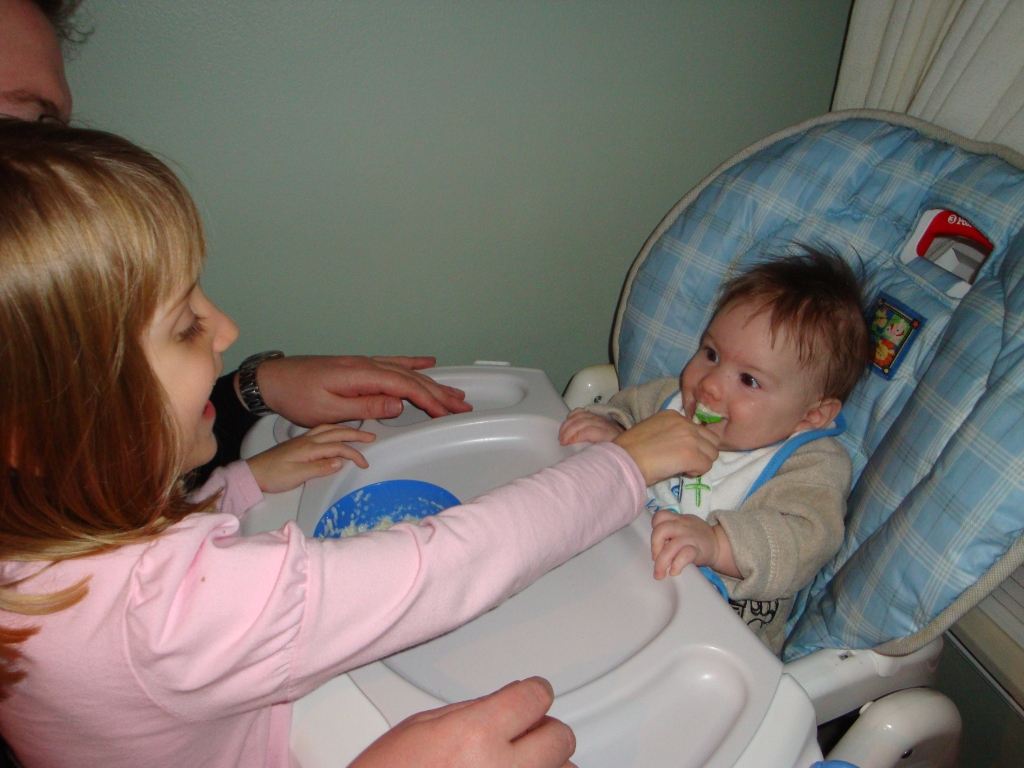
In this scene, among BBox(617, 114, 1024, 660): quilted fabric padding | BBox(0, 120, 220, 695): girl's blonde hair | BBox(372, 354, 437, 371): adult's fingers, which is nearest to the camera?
BBox(0, 120, 220, 695): girl's blonde hair

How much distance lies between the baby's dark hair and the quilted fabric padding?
0.02m

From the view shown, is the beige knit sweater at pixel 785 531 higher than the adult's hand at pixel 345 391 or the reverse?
higher

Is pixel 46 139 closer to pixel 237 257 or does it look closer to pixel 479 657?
pixel 479 657

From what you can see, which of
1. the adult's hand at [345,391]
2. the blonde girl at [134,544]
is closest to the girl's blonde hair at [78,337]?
the blonde girl at [134,544]

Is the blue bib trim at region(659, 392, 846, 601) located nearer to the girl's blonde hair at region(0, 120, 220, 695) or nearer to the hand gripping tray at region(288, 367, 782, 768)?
the hand gripping tray at region(288, 367, 782, 768)

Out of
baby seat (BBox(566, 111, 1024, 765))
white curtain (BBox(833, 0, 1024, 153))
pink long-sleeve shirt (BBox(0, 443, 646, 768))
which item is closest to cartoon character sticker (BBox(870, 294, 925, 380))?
baby seat (BBox(566, 111, 1024, 765))

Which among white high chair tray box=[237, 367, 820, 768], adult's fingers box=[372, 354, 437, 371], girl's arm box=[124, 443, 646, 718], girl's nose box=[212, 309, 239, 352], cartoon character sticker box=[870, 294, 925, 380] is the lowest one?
adult's fingers box=[372, 354, 437, 371]

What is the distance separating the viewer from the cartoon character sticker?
742 mm

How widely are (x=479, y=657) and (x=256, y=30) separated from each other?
0.85 metres

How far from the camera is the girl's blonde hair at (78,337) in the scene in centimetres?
38

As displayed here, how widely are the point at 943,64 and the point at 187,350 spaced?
89 cm

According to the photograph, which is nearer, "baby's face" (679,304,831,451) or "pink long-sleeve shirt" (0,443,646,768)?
"pink long-sleeve shirt" (0,443,646,768)

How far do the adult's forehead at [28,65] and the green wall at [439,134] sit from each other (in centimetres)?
22

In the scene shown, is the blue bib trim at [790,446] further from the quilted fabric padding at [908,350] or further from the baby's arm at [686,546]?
the baby's arm at [686,546]
